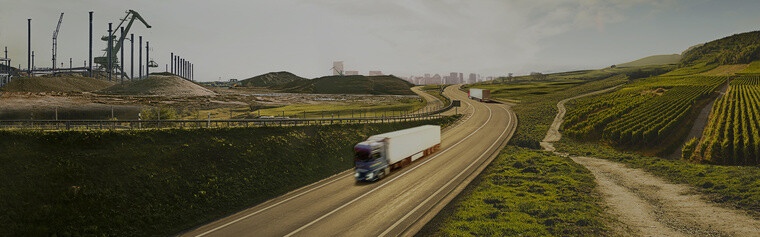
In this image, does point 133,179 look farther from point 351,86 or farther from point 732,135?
point 351,86

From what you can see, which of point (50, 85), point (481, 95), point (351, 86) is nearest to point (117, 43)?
point (50, 85)

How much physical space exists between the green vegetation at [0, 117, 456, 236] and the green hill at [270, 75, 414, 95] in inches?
4907

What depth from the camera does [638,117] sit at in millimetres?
43188

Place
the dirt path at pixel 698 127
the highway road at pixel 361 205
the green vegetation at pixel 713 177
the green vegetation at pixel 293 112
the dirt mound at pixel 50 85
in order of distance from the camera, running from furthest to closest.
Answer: the dirt mound at pixel 50 85 → the green vegetation at pixel 293 112 → the dirt path at pixel 698 127 → the green vegetation at pixel 713 177 → the highway road at pixel 361 205

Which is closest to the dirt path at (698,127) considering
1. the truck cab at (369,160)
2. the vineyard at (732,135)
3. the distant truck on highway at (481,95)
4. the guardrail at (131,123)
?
the vineyard at (732,135)

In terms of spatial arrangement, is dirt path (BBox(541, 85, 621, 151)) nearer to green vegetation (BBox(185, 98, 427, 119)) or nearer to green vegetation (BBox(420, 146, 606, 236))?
green vegetation (BBox(420, 146, 606, 236))

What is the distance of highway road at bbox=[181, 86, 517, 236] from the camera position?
17094 mm

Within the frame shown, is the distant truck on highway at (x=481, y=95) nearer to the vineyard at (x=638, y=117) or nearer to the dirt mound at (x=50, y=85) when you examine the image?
the vineyard at (x=638, y=117)

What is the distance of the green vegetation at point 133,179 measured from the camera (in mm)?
15570

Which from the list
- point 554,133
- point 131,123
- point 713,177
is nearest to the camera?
point 131,123

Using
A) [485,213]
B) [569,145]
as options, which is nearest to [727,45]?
[569,145]

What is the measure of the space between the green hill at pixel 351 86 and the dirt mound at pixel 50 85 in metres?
81.0

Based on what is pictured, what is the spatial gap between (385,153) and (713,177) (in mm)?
24142

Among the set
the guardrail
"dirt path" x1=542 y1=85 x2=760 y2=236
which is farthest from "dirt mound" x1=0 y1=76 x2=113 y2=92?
"dirt path" x1=542 y1=85 x2=760 y2=236
